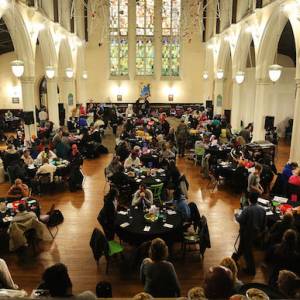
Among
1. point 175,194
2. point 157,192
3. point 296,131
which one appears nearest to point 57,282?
point 175,194

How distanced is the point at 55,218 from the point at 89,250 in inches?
61.8

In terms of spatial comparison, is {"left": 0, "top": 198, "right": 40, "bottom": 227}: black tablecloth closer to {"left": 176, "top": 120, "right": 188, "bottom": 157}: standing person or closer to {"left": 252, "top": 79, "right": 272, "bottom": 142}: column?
{"left": 176, "top": 120, "right": 188, "bottom": 157}: standing person

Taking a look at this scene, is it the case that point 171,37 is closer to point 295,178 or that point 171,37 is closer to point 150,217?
point 295,178

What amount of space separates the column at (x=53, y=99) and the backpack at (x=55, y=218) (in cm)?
977

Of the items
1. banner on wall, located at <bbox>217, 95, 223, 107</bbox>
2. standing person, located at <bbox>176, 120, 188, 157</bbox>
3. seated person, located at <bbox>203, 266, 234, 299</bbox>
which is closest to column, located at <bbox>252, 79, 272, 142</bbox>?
standing person, located at <bbox>176, 120, 188, 157</bbox>

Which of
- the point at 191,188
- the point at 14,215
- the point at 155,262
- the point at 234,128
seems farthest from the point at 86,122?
the point at 155,262

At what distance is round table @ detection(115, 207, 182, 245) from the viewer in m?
6.09

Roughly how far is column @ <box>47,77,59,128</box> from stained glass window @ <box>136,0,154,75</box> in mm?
11730

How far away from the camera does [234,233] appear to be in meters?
7.63

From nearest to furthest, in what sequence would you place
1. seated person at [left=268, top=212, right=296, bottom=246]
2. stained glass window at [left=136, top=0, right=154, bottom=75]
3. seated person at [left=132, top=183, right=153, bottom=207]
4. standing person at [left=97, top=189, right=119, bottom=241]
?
seated person at [left=268, top=212, right=296, bottom=246] → standing person at [left=97, top=189, right=119, bottom=241] → seated person at [left=132, top=183, right=153, bottom=207] → stained glass window at [left=136, top=0, right=154, bottom=75]

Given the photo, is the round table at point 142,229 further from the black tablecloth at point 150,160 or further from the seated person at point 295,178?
the black tablecloth at point 150,160

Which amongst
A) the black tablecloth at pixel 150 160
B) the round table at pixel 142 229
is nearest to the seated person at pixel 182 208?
the round table at pixel 142 229

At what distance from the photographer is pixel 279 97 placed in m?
18.7

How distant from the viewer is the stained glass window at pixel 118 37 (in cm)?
2605
